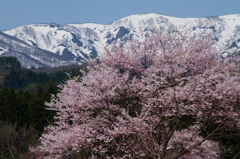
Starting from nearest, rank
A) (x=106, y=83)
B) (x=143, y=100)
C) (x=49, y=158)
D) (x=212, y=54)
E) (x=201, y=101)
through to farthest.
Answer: (x=201, y=101) < (x=106, y=83) < (x=143, y=100) < (x=49, y=158) < (x=212, y=54)

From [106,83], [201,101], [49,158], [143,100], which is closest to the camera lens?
[201,101]

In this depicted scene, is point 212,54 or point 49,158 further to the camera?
point 212,54

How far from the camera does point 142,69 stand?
16484 mm

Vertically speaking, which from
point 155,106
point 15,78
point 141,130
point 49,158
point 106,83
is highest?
point 106,83

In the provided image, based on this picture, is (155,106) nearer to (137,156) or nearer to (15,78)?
(137,156)

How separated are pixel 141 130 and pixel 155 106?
128 cm

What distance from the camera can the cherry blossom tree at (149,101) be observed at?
12.6 m

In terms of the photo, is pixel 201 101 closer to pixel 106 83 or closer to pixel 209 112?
pixel 209 112

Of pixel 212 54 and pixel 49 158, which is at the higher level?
pixel 212 54

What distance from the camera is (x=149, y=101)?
13.3m

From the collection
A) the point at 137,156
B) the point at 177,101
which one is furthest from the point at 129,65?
the point at 137,156

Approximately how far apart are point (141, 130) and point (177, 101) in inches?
82.8

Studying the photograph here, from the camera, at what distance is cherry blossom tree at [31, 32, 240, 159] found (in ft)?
41.4

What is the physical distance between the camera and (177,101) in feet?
41.7
